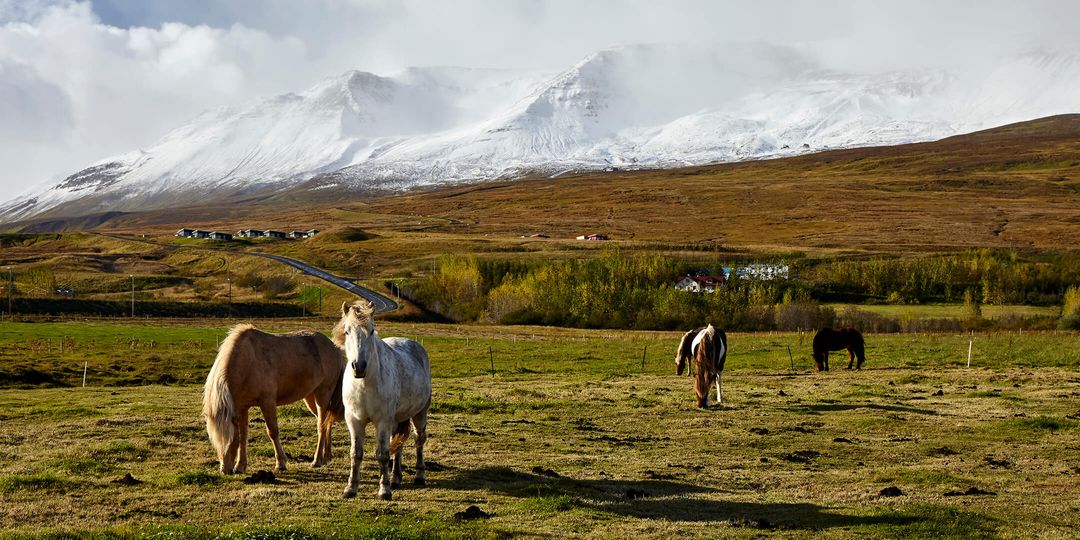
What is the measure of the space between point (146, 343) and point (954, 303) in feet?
272

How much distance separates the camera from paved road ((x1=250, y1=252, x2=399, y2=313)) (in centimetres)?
10500

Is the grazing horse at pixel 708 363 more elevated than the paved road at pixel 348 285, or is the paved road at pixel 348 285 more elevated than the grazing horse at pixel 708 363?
the grazing horse at pixel 708 363

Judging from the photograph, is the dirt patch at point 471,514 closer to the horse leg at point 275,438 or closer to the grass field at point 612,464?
the grass field at point 612,464

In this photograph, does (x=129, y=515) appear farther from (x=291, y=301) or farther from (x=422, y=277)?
(x=422, y=277)

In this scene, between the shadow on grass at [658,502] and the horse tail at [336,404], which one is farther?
the horse tail at [336,404]

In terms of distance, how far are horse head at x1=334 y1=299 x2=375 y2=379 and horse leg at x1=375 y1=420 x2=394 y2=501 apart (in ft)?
3.26

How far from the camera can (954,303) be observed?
328 feet

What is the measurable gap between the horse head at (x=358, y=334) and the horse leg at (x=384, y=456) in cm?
99

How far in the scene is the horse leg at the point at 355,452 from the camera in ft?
43.3

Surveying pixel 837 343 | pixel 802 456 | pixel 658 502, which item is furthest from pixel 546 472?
pixel 837 343

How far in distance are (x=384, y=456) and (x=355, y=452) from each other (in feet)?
1.50

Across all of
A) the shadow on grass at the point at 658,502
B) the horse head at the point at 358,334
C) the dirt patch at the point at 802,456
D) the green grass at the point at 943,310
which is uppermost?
the horse head at the point at 358,334

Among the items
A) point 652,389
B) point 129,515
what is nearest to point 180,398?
point 652,389

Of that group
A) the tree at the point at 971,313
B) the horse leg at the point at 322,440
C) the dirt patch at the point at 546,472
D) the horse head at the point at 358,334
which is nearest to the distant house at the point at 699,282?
the tree at the point at 971,313
